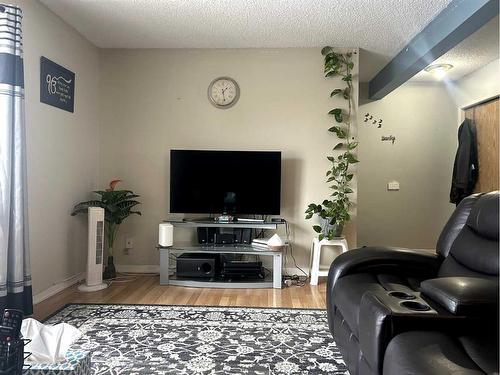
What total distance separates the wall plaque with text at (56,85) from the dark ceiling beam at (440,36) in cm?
314

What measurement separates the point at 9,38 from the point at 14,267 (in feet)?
4.71

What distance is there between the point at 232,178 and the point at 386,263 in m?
1.85

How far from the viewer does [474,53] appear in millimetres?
3604

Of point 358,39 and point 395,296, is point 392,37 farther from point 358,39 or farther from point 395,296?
point 395,296

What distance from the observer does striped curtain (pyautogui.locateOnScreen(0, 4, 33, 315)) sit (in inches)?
84.0

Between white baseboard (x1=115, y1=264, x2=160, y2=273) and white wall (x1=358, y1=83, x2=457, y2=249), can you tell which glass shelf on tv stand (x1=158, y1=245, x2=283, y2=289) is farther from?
white wall (x1=358, y1=83, x2=457, y2=249)

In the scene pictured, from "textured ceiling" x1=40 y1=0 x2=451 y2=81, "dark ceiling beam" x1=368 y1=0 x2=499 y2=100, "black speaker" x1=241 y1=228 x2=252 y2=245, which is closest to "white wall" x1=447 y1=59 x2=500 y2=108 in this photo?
"dark ceiling beam" x1=368 y1=0 x2=499 y2=100

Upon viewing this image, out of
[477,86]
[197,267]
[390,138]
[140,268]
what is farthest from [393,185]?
[140,268]

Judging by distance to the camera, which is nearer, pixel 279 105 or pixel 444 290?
pixel 444 290

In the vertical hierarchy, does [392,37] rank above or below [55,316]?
above

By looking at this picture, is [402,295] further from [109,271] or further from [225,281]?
[109,271]

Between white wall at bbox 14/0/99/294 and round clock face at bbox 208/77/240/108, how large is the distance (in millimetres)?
1270

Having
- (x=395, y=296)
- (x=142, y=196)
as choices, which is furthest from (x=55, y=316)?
(x=395, y=296)

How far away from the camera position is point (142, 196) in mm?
3654
